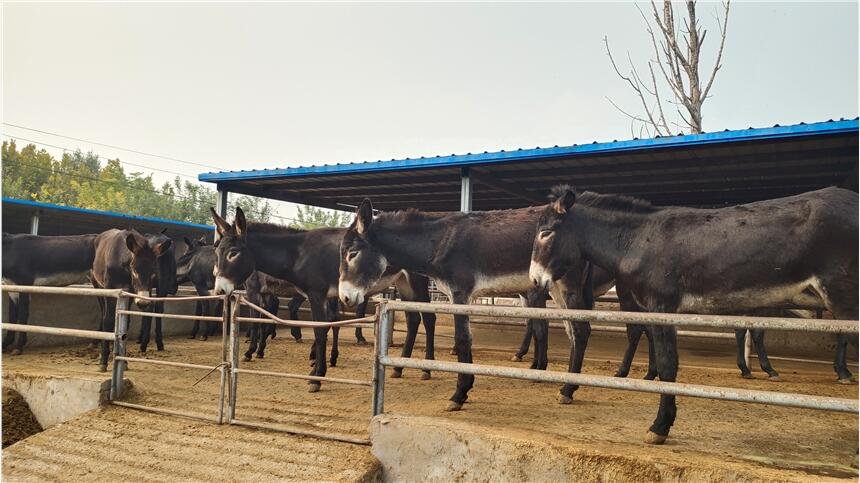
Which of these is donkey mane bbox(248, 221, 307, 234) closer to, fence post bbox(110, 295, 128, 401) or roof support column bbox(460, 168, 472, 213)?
fence post bbox(110, 295, 128, 401)

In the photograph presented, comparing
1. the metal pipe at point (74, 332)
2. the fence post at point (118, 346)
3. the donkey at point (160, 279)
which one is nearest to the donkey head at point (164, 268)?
the donkey at point (160, 279)

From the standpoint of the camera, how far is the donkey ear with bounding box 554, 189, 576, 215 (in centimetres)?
558

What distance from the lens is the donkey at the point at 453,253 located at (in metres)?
6.56

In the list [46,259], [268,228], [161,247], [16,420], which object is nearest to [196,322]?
[46,259]

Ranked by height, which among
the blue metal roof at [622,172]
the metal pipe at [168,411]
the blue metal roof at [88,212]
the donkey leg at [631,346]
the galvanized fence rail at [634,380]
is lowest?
the metal pipe at [168,411]

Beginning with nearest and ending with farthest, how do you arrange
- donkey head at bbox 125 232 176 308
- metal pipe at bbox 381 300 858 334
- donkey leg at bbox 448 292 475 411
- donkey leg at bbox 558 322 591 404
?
metal pipe at bbox 381 300 858 334 → donkey leg at bbox 448 292 475 411 → donkey leg at bbox 558 322 591 404 → donkey head at bbox 125 232 176 308

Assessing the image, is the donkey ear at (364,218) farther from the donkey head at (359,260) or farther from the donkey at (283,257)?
the donkey at (283,257)

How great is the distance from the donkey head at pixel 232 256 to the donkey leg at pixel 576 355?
4.65 metres

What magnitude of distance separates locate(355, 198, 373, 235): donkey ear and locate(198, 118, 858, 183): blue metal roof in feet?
11.0

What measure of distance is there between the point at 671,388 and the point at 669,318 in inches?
19.8

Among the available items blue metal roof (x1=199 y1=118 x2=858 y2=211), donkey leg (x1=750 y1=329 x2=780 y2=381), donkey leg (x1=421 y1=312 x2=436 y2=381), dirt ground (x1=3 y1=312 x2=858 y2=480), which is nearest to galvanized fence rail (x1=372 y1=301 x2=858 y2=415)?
dirt ground (x1=3 y1=312 x2=858 y2=480)

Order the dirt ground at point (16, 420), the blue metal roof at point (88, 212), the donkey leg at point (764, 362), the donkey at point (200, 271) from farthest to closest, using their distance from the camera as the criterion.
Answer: the blue metal roof at point (88, 212), the donkey at point (200, 271), the donkey leg at point (764, 362), the dirt ground at point (16, 420)

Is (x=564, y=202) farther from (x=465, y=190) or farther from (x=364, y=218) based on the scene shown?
(x=465, y=190)

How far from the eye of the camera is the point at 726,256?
454 centimetres
